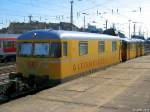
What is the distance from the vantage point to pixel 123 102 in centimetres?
1102

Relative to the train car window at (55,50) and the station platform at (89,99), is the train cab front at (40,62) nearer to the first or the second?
the train car window at (55,50)

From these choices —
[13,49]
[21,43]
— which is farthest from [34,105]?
[13,49]

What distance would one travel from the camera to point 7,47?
1414 inches

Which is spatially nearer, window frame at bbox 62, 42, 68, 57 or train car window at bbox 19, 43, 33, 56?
window frame at bbox 62, 42, 68, 57

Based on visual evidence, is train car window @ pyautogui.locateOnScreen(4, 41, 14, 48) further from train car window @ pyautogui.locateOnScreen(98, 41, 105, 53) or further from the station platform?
the station platform

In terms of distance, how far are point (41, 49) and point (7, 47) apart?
21.3 m

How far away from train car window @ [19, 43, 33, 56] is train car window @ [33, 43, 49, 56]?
0.30 meters

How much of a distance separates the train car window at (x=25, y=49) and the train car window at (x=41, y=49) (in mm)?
302

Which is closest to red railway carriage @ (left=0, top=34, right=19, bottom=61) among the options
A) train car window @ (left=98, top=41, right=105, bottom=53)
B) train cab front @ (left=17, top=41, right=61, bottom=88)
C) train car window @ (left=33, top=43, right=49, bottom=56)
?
train car window @ (left=98, top=41, right=105, bottom=53)

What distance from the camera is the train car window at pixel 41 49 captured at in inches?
595

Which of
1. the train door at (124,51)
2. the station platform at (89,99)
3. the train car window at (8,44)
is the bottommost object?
the station platform at (89,99)

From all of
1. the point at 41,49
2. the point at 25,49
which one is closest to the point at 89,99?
the point at 41,49

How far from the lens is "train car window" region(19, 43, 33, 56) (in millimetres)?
15648

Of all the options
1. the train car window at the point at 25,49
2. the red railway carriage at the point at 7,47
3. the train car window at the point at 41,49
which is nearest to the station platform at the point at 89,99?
the train car window at the point at 41,49
